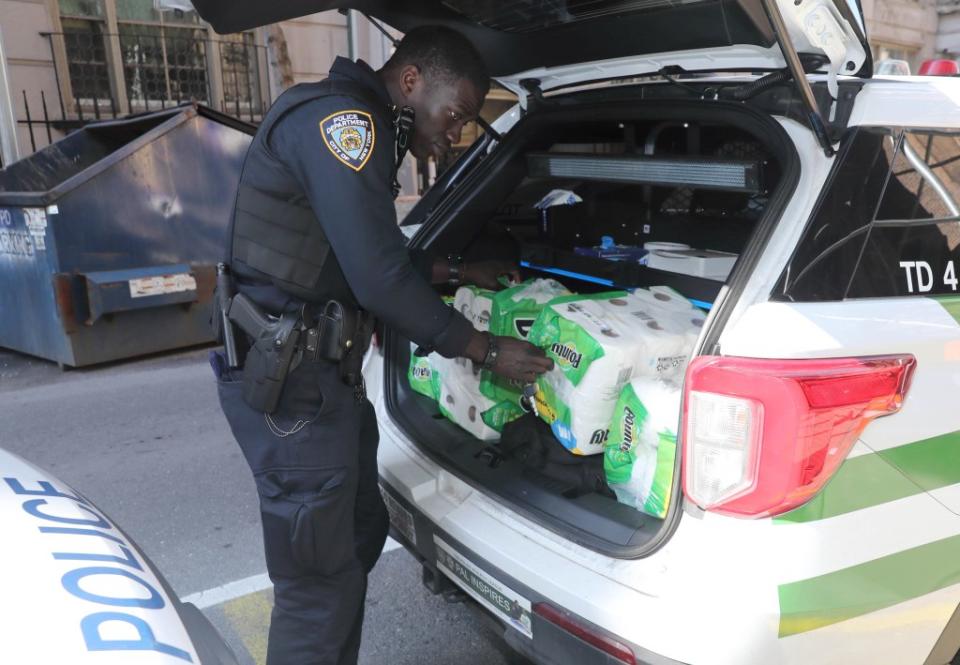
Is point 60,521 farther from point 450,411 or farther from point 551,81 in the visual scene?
point 551,81

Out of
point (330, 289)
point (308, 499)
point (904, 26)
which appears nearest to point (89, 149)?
point (330, 289)

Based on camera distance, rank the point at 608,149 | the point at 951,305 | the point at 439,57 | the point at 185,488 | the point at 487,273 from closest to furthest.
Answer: the point at 951,305
the point at 439,57
the point at 487,273
the point at 608,149
the point at 185,488

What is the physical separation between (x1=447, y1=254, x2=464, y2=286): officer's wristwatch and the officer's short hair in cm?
89

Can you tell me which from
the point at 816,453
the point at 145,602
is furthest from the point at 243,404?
the point at 816,453

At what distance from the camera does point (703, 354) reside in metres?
1.56

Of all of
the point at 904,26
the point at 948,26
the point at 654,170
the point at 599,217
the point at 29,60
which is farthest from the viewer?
the point at 948,26

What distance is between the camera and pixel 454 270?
2.92 meters

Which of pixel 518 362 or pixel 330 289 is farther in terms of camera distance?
pixel 518 362

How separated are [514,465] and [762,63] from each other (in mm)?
1257

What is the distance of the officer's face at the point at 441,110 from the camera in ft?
6.88

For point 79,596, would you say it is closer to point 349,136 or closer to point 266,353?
point 266,353

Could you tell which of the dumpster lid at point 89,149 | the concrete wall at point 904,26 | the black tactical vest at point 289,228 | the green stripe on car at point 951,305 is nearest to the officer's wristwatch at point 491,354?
the black tactical vest at point 289,228

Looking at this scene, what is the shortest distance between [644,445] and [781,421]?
0.49 metres

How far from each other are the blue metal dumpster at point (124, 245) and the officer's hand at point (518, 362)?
14.5ft
